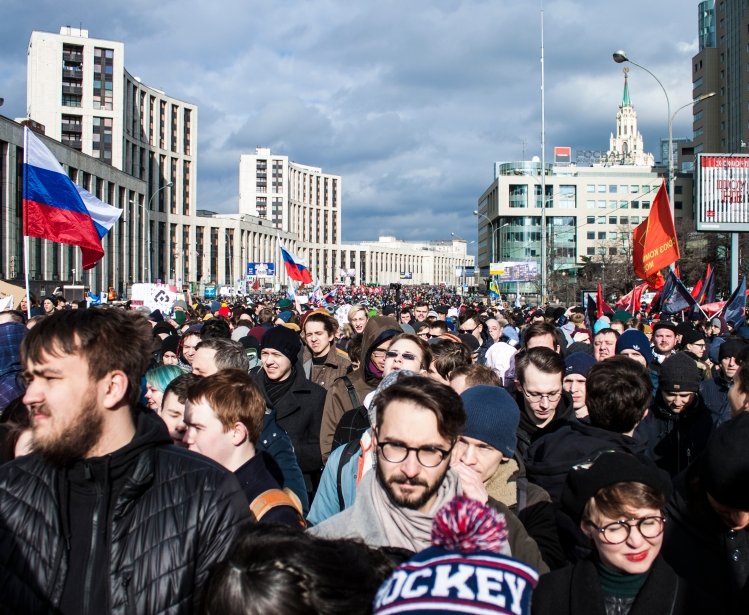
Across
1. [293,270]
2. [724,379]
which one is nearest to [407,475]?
[724,379]

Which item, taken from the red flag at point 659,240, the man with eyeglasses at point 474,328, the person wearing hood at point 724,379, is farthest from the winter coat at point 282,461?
the red flag at point 659,240

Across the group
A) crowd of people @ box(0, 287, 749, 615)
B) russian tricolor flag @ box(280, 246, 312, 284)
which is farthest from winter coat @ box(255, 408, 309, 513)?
russian tricolor flag @ box(280, 246, 312, 284)

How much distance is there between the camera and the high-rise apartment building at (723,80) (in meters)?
78.7

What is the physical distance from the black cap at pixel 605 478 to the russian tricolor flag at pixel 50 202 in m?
9.42

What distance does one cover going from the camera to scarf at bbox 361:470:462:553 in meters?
2.40

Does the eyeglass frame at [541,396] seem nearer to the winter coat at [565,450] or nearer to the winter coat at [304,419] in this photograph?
the winter coat at [565,450]

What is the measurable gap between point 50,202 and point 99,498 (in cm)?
964

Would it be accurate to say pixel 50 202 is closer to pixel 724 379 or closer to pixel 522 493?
pixel 724 379

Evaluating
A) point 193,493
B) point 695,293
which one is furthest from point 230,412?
point 695,293

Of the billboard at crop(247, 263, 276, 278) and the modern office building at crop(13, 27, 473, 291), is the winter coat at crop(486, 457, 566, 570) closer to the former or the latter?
the modern office building at crop(13, 27, 473, 291)

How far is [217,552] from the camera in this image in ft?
7.73

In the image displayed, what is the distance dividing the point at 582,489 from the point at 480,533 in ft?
3.68

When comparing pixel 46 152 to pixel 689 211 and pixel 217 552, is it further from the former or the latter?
pixel 689 211

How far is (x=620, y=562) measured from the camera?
8.27ft
